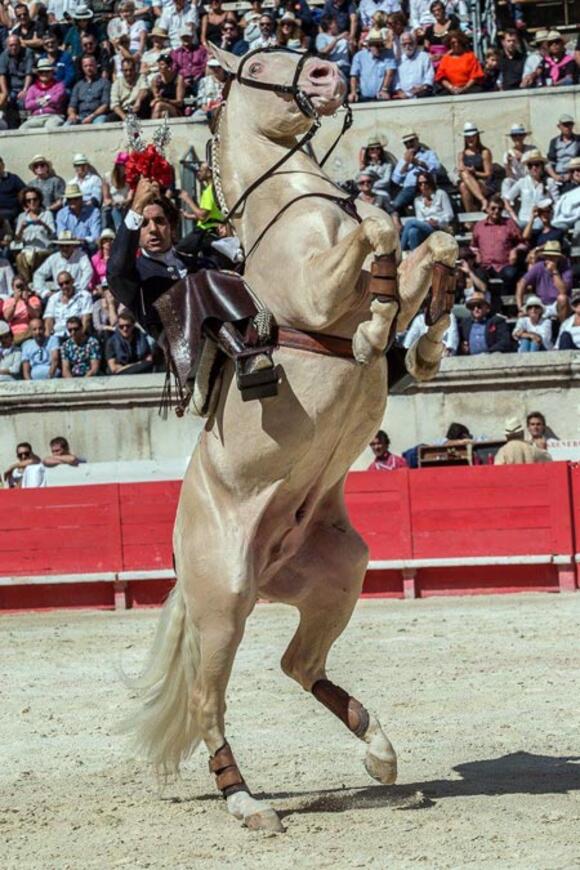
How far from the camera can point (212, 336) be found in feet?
20.6

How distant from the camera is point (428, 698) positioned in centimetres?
872

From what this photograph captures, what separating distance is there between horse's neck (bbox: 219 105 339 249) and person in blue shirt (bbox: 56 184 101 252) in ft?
36.4

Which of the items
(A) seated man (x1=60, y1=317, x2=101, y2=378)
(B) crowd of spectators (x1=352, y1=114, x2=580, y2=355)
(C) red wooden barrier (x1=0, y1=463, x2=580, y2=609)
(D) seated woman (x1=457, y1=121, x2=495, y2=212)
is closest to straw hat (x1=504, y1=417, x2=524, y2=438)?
(C) red wooden barrier (x1=0, y1=463, x2=580, y2=609)

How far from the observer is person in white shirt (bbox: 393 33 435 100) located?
1828cm

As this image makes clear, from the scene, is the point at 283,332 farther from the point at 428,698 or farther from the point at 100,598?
the point at 100,598

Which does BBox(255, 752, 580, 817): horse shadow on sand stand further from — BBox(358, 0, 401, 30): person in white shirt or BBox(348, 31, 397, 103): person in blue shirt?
BBox(358, 0, 401, 30): person in white shirt


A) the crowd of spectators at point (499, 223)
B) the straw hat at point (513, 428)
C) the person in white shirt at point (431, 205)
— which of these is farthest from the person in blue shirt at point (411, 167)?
the straw hat at point (513, 428)

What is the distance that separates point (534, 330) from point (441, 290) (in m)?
9.76

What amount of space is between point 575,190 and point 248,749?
9723mm

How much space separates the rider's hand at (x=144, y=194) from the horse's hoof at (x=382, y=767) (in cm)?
230

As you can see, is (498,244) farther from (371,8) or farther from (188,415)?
(371,8)

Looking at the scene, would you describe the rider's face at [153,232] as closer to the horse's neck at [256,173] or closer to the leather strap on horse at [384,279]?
the horse's neck at [256,173]

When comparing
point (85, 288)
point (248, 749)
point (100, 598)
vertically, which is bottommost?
point (100, 598)

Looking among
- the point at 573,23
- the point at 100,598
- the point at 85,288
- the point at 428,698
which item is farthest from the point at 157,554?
the point at 573,23
